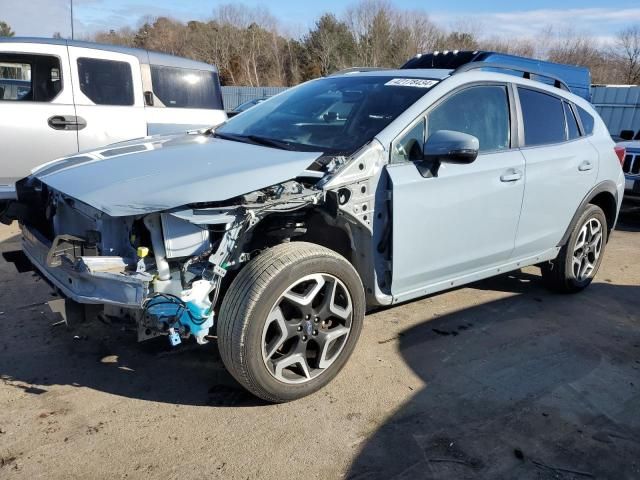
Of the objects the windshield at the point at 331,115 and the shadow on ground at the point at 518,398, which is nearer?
the shadow on ground at the point at 518,398

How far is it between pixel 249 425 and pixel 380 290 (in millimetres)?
1108

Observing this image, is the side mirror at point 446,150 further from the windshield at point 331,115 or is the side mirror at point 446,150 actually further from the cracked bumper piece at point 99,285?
the cracked bumper piece at point 99,285

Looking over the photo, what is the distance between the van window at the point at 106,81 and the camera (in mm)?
6059

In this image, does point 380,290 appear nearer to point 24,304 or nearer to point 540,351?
point 540,351

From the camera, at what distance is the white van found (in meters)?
5.68

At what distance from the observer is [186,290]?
256 cm

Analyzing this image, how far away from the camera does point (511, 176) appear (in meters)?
3.74

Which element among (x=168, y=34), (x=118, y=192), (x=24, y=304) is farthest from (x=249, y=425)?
(x=168, y=34)

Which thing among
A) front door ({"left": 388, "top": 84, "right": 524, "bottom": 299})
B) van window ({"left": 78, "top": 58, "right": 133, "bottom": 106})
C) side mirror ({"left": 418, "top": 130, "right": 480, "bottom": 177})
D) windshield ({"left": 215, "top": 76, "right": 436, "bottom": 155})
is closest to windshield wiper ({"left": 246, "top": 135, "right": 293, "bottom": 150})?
windshield ({"left": 215, "top": 76, "right": 436, "bottom": 155})

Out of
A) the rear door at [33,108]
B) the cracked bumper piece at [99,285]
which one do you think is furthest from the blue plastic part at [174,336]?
the rear door at [33,108]

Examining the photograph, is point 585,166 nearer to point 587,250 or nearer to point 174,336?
point 587,250

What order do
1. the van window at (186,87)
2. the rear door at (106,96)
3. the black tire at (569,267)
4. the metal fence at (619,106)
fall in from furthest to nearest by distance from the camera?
1. the metal fence at (619,106)
2. the van window at (186,87)
3. the rear door at (106,96)
4. the black tire at (569,267)

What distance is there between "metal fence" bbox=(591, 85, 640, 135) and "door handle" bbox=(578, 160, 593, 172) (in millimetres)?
13960

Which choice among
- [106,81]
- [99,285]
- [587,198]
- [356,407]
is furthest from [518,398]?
[106,81]
